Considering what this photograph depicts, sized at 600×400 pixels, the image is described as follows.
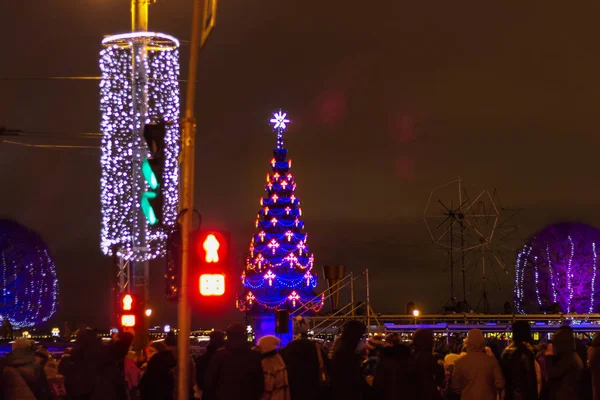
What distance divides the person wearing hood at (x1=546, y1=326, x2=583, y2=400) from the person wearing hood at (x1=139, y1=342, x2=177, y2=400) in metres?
5.49

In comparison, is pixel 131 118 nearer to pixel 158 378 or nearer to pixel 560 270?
pixel 158 378

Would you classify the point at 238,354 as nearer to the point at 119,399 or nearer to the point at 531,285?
the point at 119,399

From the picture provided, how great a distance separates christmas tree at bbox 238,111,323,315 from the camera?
A: 222ft

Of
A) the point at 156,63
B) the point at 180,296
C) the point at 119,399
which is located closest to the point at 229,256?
the point at 180,296

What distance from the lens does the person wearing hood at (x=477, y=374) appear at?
1473cm

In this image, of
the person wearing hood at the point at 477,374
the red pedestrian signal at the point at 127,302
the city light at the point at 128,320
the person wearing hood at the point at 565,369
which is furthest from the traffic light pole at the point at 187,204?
the red pedestrian signal at the point at 127,302

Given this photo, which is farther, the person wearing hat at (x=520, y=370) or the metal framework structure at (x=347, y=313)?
the metal framework structure at (x=347, y=313)

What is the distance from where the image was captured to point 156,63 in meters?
33.2

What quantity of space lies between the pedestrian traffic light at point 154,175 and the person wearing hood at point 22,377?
2.57 m

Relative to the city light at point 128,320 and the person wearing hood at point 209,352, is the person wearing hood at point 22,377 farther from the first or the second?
the city light at point 128,320

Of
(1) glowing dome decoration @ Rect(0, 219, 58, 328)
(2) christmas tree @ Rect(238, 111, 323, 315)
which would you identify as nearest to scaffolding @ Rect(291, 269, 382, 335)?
(2) christmas tree @ Rect(238, 111, 323, 315)

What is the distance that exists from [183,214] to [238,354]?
2.20 metres

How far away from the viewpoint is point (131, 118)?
33.2 m

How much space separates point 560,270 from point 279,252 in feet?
70.8
